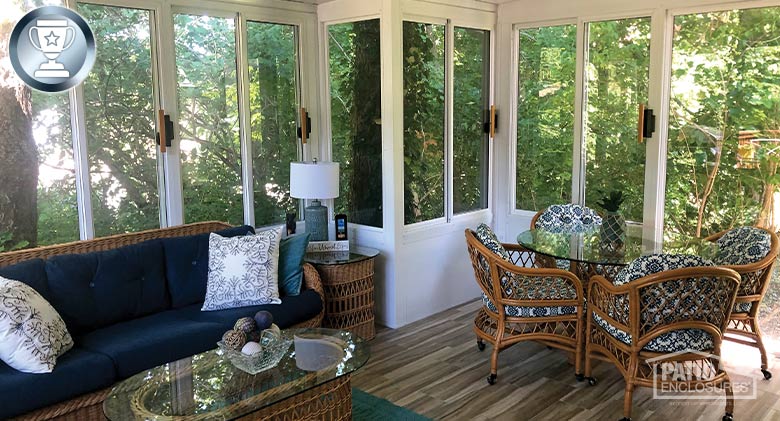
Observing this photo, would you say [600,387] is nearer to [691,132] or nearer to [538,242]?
[538,242]

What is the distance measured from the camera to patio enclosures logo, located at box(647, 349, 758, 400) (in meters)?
3.23

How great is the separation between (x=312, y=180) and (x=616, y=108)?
7.70ft

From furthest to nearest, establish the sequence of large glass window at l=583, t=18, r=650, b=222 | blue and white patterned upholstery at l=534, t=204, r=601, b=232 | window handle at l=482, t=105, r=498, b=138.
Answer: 1. window handle at l=482, t=105, r=498, b=138
2. large glass window at l=583, t=18, r=650, b=222
3. blue and white patterned upholstery at l=534, t=204, r=601, b=232

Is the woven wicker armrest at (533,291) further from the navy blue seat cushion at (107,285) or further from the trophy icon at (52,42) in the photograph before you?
the trophy icon at (52,42)

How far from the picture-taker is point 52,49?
3.78 m

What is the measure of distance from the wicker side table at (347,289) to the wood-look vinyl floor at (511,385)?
202mm

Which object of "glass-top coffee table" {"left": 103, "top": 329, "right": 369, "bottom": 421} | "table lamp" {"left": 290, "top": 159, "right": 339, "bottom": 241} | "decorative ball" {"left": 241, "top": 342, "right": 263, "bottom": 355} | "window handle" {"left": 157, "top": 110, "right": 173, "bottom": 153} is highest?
"window handle" {"left": 157, "top": 110, "right": 173, "bottom": 153}

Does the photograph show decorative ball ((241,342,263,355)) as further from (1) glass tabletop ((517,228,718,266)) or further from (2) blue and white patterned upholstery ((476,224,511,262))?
(1) glass tabletop ((517,228,718,266))

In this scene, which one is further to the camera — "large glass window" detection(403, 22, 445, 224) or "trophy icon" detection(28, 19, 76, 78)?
"large glass window" detection(403, 22, 445, 224)

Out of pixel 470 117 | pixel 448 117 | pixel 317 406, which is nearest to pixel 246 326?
pixel 317 406

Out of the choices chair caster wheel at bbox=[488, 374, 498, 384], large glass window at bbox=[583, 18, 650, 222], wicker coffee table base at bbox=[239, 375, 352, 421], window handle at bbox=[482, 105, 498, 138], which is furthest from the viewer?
window handle at bbox=[482, 105, 498, 138]

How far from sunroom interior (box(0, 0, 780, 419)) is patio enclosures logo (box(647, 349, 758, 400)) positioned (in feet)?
0.33

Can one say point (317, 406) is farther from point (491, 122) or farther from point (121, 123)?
point (491, 122)

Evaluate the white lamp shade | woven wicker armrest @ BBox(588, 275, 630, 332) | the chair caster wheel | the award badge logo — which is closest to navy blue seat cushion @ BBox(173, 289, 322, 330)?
the white lamp shade
